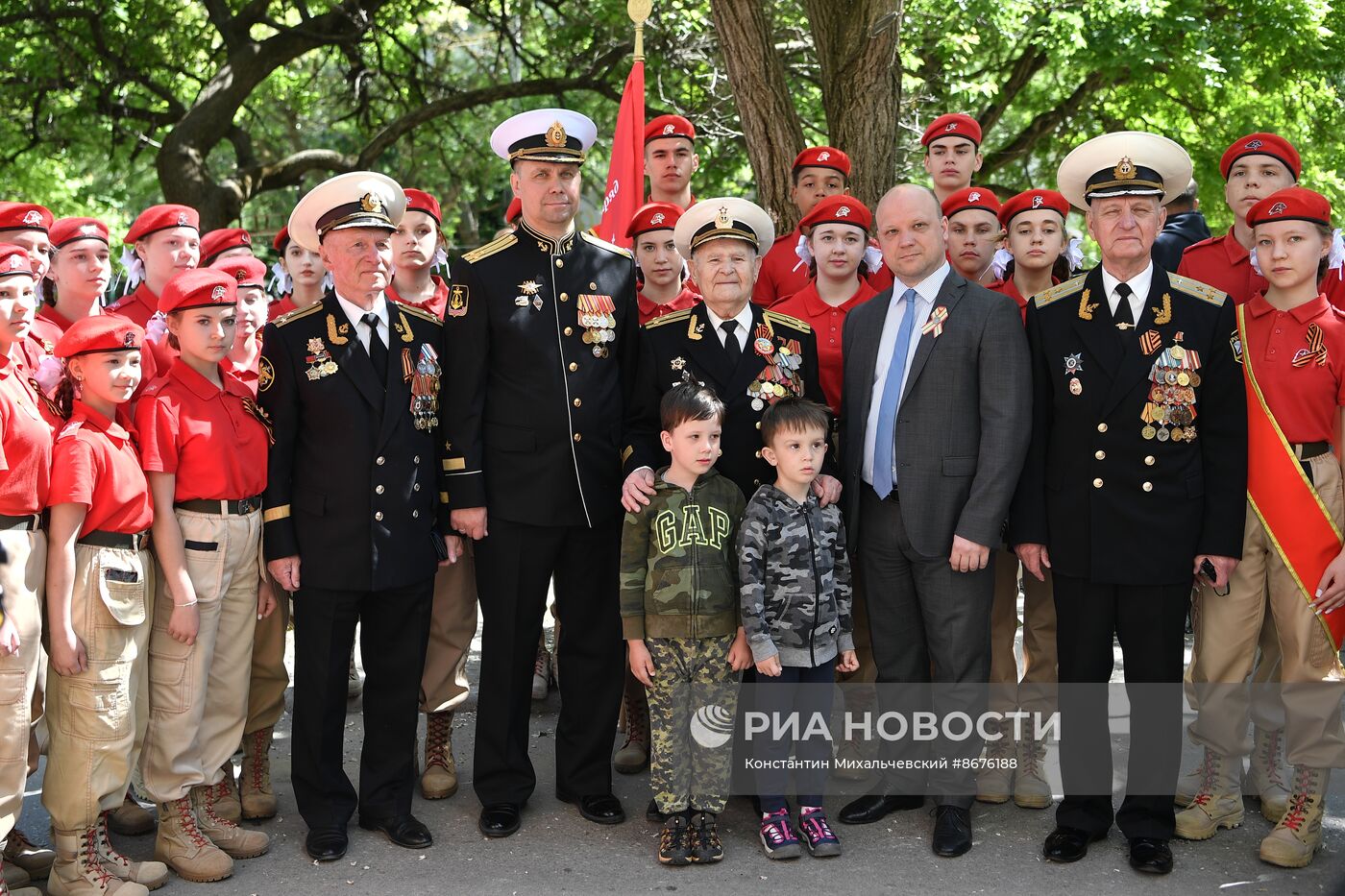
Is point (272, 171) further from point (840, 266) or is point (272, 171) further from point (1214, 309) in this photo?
point (1214, 309)

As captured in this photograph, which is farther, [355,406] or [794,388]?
[794,388]

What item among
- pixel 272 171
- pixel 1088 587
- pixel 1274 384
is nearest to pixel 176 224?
pixel 1088 587

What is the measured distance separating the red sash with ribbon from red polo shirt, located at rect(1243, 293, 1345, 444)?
0.15ft

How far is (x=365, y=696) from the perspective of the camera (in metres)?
4.59

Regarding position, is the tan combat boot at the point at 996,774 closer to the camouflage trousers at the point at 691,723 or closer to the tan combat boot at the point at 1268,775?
the tan combat boot at the point at 1268,775

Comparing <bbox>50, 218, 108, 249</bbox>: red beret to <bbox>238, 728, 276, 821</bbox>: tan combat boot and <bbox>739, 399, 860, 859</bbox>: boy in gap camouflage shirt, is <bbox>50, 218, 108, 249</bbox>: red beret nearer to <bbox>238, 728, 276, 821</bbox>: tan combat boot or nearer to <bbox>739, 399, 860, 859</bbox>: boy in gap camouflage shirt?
<bbox>238, 728, 276, 821</bbox>: tan combat boot

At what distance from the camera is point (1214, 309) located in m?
4.23

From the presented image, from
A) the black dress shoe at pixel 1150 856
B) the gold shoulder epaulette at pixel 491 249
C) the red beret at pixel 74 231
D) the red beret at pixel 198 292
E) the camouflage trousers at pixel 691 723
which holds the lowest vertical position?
the black dress shoe at pixel 1150 856

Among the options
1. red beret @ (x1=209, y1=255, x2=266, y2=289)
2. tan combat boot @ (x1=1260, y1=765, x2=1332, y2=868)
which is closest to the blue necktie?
tan combat boot @ (x1=1260, y1=765, x2=1332, y2=868)

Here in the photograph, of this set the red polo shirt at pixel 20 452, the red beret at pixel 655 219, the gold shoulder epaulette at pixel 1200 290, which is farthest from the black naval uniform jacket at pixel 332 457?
the gold shoulder epaulette at pixel 1200 290

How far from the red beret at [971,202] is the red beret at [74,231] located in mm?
3313

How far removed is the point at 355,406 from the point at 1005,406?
2181mm

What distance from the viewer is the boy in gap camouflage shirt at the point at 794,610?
14.0 ft

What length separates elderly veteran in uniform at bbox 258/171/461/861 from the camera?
4.29m
